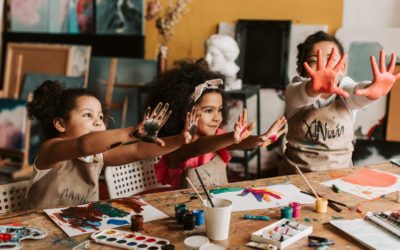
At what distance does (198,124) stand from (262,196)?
533 millimetres

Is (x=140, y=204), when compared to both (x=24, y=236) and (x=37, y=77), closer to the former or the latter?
(x=24, y=236)

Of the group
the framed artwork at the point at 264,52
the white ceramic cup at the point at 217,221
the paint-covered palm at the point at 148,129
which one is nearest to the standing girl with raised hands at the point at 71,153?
the paint-covered palm at the point at 148,129

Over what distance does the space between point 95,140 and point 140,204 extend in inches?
11.7

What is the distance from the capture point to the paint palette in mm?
1404

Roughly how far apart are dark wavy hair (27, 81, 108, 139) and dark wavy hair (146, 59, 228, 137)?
31 cm

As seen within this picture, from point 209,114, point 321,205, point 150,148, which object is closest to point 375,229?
point 321,205

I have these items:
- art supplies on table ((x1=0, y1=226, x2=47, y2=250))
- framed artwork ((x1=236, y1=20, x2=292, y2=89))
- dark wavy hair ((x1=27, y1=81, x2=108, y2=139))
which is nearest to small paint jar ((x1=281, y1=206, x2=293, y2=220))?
art supplies on table ((x1=0, y1=226, x2=47, y2=250))

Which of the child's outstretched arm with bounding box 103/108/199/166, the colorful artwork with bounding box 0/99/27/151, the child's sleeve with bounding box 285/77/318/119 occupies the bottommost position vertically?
the colorful artwork with bounding box 0/99/27/151

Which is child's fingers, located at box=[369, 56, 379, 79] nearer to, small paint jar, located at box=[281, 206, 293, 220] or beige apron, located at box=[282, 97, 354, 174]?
beige apron, located at box=[282, 97, 354, 174]

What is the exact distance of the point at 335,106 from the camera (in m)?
2.41

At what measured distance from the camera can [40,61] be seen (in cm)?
506

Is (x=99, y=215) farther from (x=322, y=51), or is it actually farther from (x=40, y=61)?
(x=40, y=61)

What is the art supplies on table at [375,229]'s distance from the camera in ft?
4.69

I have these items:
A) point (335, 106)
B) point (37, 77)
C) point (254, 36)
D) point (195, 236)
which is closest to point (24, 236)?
point (195, 236)
